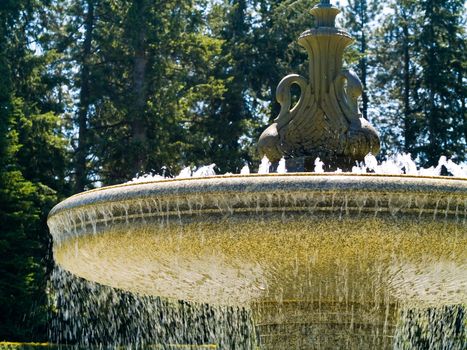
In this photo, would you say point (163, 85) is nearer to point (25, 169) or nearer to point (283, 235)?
point (25, 169)

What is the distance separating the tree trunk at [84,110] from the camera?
2792 centimetres

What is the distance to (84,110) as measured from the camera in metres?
29.3

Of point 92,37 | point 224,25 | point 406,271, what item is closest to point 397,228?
point 406,271

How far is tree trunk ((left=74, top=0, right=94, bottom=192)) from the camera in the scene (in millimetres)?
27916

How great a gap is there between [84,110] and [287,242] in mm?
22737

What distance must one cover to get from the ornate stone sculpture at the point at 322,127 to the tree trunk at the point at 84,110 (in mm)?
18278

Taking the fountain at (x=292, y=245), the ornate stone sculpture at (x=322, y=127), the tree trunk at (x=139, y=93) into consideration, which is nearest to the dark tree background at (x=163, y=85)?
the tree trunk at (x=139, y=93)

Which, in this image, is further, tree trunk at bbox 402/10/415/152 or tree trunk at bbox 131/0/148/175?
tree trunk at bbox 402/10/415/152

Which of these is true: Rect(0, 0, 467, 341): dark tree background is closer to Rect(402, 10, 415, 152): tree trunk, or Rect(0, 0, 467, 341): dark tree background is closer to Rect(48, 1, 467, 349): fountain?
Rect(402, 10, 415, 152): tree trunk

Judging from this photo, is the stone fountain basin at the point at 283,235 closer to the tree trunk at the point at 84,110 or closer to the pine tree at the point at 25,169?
the pine tree at the point at 25,169

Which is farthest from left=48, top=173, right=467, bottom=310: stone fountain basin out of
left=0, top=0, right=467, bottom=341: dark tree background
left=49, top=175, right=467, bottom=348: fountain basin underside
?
left=0, top=0, right=467, bottom=341: dark tree background

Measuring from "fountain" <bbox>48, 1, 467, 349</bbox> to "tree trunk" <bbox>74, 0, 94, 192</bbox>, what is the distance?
62.1ft

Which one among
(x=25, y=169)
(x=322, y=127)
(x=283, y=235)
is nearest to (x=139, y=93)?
(x=25, y=169)

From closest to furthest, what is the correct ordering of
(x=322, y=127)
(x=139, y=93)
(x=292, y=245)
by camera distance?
(x=292, y=245) → (x=322, y=127) → (x=139, y=93)
